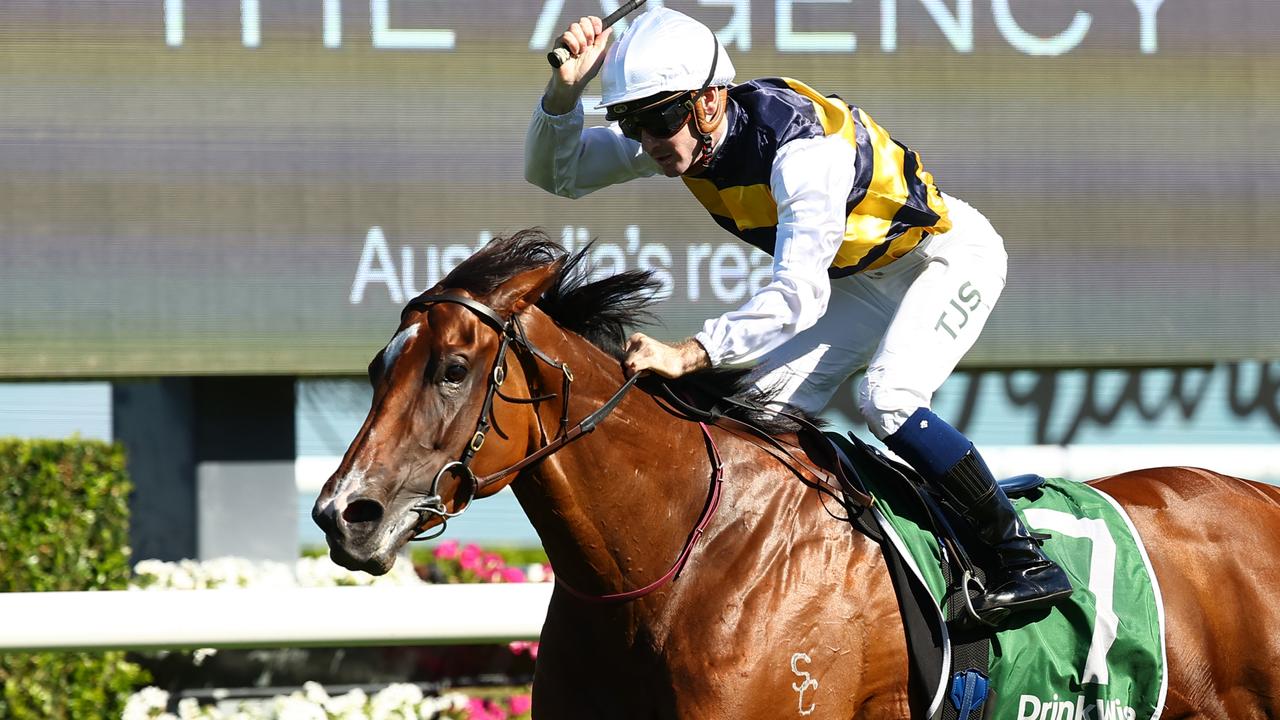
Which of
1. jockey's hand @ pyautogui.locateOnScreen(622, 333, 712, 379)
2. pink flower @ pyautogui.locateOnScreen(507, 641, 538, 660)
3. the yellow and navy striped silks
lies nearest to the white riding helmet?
the yellow and navy striped silks

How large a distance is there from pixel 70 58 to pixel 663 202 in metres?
1.87

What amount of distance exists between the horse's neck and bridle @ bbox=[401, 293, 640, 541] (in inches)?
0.7

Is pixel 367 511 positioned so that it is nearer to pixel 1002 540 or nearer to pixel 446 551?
pixel 1002 540

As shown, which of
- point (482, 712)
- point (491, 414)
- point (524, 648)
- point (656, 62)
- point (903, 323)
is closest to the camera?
point (491, 414)

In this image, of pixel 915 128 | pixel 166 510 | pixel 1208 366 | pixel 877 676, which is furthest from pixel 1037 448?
pixel 877 676

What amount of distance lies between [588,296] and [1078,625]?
101 centimetres

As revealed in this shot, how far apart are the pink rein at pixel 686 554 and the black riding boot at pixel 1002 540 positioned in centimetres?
39

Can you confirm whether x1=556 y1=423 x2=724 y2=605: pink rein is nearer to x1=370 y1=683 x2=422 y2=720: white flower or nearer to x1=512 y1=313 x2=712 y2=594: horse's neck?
x1=512 y1=313 x2=712 y2=594: horse's neck

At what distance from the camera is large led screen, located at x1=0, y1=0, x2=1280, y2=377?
14.7 ft

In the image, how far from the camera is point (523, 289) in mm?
2266

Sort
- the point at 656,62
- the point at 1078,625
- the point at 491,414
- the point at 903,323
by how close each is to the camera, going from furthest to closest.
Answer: the point at 903,323
the point at 1078,625
the point at 656,62
the point at 491,414

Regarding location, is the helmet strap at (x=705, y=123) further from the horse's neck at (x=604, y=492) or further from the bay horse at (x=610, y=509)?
the horse's neck at (x=604, y=492)

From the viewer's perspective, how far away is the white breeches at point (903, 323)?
2570 mm

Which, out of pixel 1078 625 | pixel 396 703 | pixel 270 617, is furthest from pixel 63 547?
pixel 1078 625
